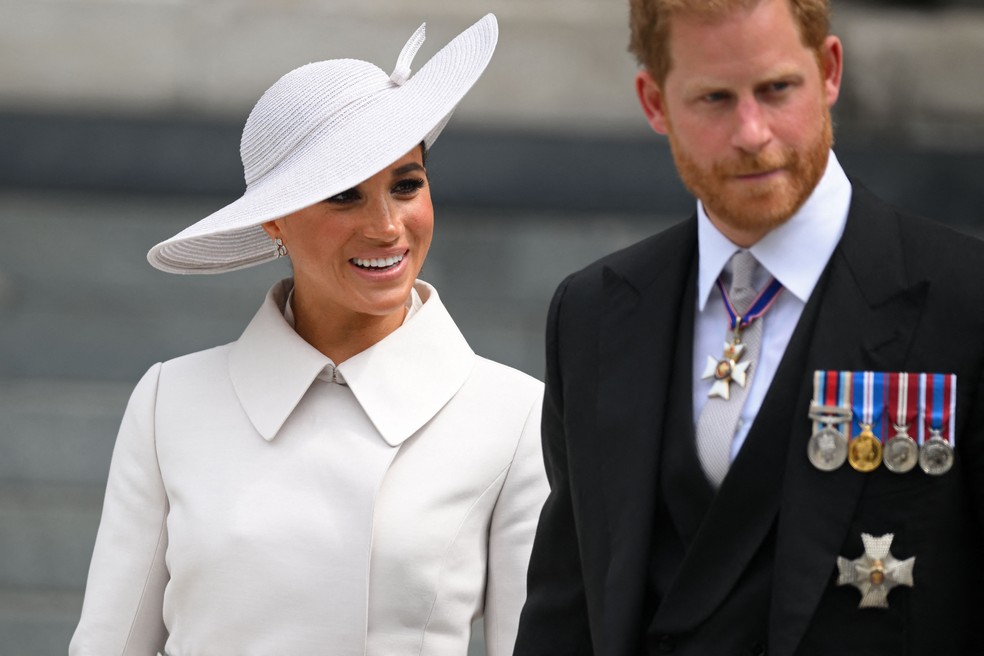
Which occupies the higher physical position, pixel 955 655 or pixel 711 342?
pixel 711 342

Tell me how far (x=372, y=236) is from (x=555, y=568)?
774 millimetres

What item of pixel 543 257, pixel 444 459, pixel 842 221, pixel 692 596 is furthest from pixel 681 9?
pixel 543 257

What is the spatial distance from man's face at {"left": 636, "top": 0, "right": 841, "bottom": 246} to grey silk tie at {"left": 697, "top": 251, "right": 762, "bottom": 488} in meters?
0.10

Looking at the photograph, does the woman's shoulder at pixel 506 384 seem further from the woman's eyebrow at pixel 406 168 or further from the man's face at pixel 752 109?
the man's face at pixel 752 109

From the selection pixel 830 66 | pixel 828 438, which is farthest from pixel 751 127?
pixel 828 438

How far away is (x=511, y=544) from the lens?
11.6ft

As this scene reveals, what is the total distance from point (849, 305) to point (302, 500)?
1.24 m

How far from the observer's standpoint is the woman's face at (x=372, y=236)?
3516 millimetres

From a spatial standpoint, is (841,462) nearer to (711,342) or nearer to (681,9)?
(711,342)

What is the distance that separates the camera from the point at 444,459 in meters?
3.58

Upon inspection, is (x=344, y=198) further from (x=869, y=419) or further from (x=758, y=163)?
(x=869, y=419)

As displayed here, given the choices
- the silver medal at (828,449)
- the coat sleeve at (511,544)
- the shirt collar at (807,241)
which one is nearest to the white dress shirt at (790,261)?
the shirt collar at (807,241)

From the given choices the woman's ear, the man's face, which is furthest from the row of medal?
the woman's ear

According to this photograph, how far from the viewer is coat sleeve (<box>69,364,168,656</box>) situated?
142 inches
